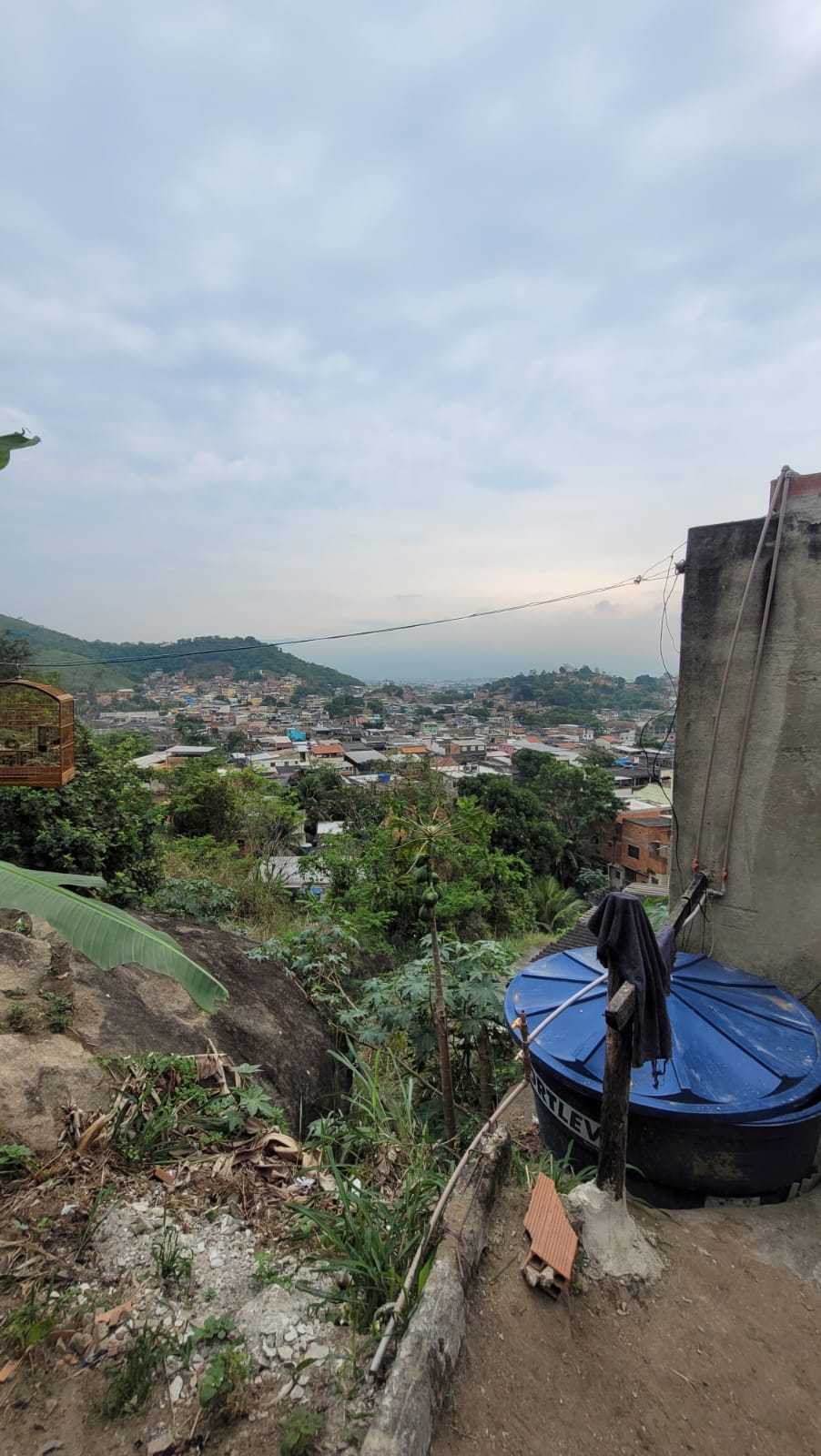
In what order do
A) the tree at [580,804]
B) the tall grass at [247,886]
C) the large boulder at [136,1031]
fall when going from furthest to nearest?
the tree at [580,804]
the tall grass at [247,886]
the large boulder at [136,1031]

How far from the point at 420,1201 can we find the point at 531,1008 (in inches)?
55.8

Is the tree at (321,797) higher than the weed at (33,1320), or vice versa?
the weed at (33,1320)

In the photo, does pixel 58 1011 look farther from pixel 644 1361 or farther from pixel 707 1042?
pixel 707 1042

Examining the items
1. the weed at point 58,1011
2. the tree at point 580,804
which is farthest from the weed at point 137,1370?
the tree at point 580,804

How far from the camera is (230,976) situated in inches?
201

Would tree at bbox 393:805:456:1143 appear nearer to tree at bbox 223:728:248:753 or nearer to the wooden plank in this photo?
the wooden plank

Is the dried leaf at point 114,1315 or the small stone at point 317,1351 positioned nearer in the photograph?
the small stone at point 317,1351

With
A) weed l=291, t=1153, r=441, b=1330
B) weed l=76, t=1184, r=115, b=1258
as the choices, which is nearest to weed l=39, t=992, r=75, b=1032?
weed l=76, t=1184, r=115, b=1258

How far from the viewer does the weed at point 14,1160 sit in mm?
2580

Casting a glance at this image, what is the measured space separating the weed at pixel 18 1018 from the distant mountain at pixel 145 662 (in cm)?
4217

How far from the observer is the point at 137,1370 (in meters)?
1.80

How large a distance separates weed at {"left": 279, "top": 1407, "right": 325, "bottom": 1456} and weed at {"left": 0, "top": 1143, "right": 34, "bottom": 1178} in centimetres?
167

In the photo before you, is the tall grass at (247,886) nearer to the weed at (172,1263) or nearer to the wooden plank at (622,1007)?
the weed at (172,1263)

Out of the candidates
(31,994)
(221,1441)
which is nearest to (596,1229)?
(221,1441)
